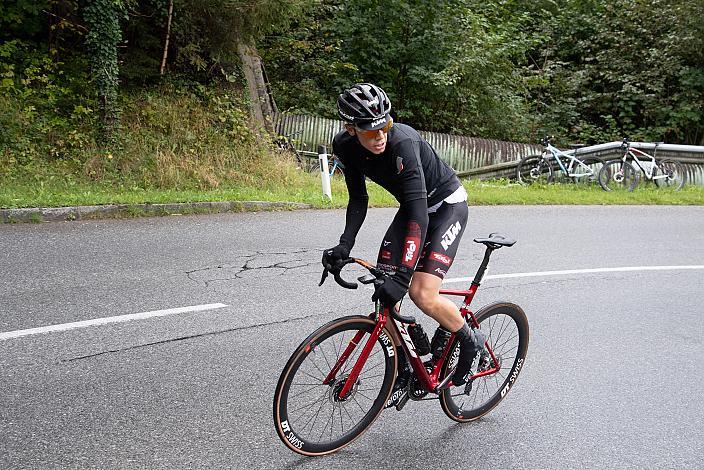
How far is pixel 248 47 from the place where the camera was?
53.9ft

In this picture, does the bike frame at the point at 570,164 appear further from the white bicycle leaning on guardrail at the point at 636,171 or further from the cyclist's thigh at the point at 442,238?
the cyclist's thigh at the point at 442,238

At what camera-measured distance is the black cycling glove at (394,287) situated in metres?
3.53

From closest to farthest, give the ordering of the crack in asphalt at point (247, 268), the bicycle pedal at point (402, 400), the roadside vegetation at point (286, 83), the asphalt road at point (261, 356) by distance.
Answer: the asphalt road at point (261, 356) < the bicycle pedal at point (402, 400) < the crack in asphalt at point (247, 268) < the roadside vegetation at point (286, 83)

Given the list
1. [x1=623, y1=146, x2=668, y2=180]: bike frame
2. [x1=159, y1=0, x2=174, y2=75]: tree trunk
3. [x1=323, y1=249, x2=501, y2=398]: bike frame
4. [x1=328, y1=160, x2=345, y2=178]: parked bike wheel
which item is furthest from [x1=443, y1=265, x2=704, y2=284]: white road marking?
[x1=159, y1=0, x2=174, y2=75]: tree trunk

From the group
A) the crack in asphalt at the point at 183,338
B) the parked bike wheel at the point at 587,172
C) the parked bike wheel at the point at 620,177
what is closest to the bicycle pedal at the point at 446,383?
the crack in asphalt at the point at 183,338

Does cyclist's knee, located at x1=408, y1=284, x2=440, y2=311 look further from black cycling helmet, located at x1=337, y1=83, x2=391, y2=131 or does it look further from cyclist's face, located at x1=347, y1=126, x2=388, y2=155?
black cycling helmet, located at x1=337, y1=83, x2=391, y2=131

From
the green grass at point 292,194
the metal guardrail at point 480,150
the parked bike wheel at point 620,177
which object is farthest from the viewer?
the metal guardrail at point 480,150

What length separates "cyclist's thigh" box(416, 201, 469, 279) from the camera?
13.1 feet

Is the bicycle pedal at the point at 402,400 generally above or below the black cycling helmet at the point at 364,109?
below

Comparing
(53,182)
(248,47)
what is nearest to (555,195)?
(248,47)

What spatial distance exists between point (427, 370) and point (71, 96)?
12215 millimetres

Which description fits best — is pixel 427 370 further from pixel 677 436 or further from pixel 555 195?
pixel 555 195

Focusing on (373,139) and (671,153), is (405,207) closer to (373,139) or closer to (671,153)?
(373,139)

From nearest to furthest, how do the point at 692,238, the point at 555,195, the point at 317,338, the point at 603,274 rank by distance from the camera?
the point at 317,338 < the point at 603,274 < the point at 692,238 < the point at 555,195
